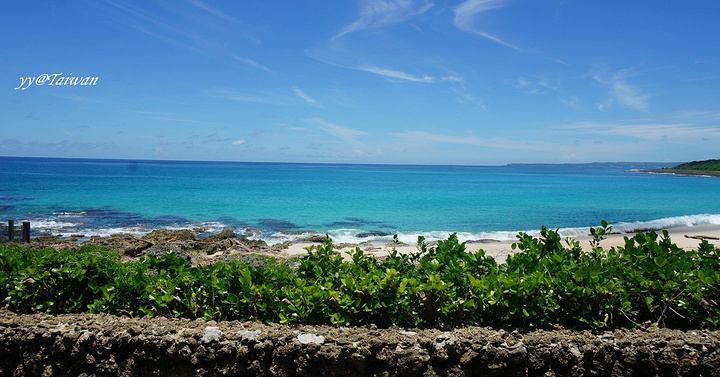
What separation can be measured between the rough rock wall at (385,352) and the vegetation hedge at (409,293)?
0.19 metres

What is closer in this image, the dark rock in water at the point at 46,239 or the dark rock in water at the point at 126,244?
the dark rock in water at the point at 126,244

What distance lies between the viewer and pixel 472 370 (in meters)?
3.29

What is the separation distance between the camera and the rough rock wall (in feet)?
10.7

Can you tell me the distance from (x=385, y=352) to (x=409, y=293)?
1.86 feet

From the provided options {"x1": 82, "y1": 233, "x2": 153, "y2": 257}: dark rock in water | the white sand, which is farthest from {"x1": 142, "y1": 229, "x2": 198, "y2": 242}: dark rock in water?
the white sand

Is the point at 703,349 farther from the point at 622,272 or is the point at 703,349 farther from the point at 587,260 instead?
the point at 587,260

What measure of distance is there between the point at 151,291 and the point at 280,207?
3010 cm

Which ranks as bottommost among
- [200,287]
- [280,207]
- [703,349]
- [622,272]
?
[280,207]

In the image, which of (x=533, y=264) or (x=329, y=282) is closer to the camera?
(x=329, y=282)

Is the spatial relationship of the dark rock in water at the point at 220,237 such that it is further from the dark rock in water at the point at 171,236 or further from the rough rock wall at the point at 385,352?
the rough rock wall at the point at 385,352

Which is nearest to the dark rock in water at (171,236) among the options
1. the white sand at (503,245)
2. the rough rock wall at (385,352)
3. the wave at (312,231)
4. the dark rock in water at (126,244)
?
the dark rock in water at (126,244)

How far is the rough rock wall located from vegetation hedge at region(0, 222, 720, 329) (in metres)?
0.19

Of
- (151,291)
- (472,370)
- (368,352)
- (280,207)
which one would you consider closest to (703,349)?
(472,370)

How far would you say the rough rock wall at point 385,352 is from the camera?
10.7ft
